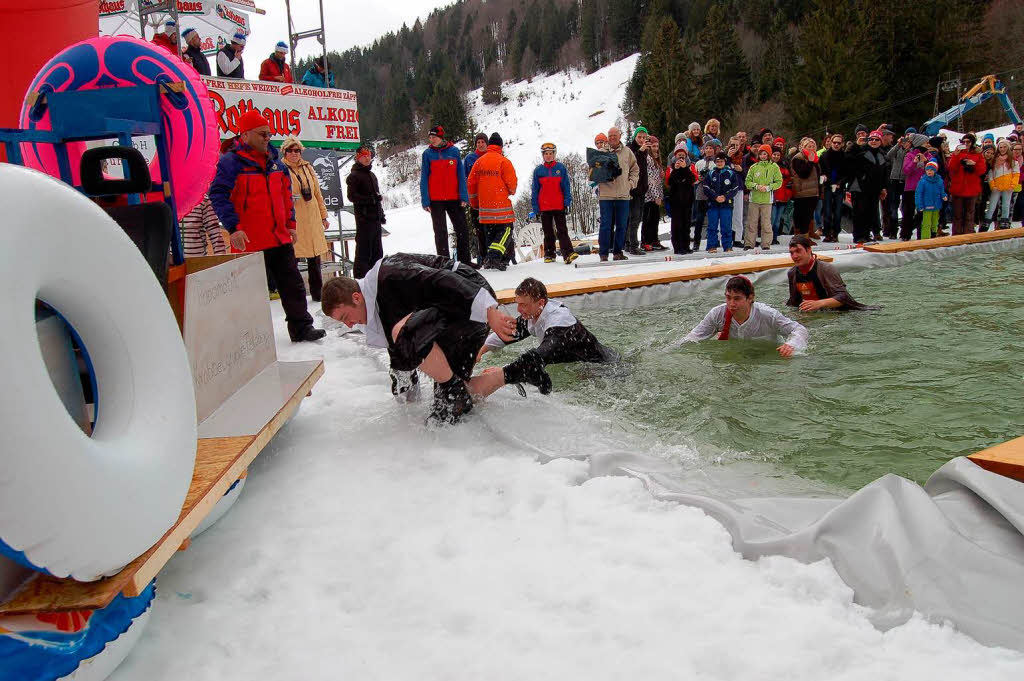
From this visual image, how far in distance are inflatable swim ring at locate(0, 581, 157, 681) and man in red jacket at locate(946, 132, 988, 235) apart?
38.2ft

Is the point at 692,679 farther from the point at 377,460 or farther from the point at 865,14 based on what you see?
the point at 865,14

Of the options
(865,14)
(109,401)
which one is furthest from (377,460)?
(865,14)

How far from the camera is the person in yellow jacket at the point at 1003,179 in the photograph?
408 inches

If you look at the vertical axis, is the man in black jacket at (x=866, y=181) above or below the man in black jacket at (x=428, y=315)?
above

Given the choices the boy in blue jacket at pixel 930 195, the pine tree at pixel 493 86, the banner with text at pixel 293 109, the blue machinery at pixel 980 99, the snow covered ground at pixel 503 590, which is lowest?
the snow covered ground at pixel 503 590

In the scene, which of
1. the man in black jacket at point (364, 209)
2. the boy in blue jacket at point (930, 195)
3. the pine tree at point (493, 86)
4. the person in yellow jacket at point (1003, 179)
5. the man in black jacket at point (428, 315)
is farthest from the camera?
the pine tree at point (493, 86)

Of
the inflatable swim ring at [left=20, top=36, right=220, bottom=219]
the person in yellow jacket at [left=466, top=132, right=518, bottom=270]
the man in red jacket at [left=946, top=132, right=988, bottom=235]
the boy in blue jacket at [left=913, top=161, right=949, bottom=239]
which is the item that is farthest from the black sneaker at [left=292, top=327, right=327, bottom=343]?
the man in red jacket at [left=946, top=132, right=988, bottom=235]

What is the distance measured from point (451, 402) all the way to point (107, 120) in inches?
73.5

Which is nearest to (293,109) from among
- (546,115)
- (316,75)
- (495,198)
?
(316,75)

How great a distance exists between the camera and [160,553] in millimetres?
1697

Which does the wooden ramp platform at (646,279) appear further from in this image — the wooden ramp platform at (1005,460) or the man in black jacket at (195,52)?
the man in black jacket at (195,52)

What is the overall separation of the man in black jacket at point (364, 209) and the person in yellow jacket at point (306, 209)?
79 centimetres

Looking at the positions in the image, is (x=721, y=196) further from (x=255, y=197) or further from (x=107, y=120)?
(x=107, y=120)

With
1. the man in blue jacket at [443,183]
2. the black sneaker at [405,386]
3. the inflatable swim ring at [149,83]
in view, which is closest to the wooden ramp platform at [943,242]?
the man in blue jacket at [443,183]
